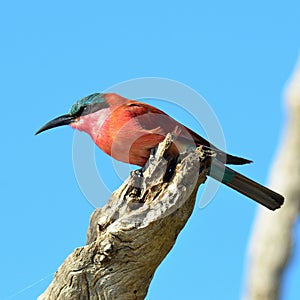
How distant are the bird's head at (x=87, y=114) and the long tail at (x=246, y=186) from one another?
1112 mm

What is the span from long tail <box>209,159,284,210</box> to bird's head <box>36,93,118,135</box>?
1112 millimetres

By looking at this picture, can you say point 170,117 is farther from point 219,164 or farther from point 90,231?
point 90,231

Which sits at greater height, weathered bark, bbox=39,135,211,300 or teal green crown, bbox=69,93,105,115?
teal green crown, bbox=69,93,105,115

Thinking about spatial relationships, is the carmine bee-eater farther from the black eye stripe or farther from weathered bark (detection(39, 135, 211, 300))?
weathered bark (detection(39, 135, 211, 300))

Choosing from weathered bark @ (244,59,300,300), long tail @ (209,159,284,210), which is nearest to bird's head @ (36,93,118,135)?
long tail @ (209,159,284,210)

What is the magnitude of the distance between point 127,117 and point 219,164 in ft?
2.90

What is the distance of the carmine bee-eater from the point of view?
463 cm

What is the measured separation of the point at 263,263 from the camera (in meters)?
4.36

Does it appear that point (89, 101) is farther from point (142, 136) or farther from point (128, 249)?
point (128, 249)

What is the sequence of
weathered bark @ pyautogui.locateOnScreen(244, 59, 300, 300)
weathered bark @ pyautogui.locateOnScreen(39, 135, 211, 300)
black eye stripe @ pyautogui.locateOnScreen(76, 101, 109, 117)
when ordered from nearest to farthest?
1. weathered bark @ pyautogui.locateOnScreen(39, 135, 211, 300)
2. weathered bark @ pyautogui.locateOnScreen(244, 59, 300, 300)
3. black eye stripe @ pyautogui.locateOnScreen(76, 101, 109, 117)

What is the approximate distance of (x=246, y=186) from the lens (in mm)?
4914

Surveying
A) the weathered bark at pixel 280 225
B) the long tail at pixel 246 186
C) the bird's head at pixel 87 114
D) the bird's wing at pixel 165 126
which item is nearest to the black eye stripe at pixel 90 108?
the bird's head at pixel 87 114

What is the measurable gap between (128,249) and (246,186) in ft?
5.83

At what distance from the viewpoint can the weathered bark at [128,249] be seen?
11.1 feet
